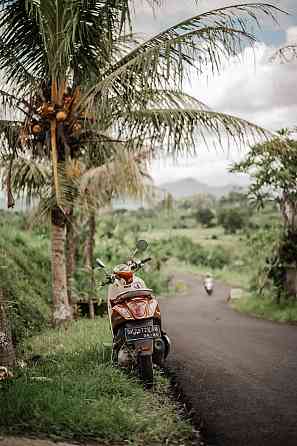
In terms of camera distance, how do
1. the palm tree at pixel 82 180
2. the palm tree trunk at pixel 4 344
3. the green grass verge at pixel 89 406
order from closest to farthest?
the green grass verge at pixel 89 406
the palm tree trunk at pixel 4 344
the palm tree at pixel 82 180

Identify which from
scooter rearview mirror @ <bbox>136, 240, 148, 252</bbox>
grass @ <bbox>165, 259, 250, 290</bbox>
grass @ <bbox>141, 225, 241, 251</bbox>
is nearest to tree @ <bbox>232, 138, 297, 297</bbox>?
A: scooter rearview mirror @ <bbox>136, 240, 148, 252</bbox>

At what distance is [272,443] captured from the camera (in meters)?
4.23

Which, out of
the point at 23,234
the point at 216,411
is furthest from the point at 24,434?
the point at 23,234

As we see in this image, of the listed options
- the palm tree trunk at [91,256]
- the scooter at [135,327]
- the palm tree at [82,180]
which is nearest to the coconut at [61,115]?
the palm tree at [82,180]

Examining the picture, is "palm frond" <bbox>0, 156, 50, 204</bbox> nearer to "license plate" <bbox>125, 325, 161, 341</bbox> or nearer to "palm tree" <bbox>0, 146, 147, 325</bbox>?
"palm tree" <bbox>0, 146, 147, 325</bbox>

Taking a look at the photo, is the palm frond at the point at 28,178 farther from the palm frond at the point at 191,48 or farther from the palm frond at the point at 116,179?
the palm frond at the point at 191,48

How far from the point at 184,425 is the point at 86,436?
0.84m

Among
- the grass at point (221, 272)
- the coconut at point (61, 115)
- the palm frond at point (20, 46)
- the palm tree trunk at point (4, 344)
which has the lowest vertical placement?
the grass at point (221, 272)

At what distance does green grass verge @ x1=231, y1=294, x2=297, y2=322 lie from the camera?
11.6m

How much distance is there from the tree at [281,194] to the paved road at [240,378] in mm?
1904

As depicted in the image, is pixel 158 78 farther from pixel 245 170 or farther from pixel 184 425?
pixel 245 170

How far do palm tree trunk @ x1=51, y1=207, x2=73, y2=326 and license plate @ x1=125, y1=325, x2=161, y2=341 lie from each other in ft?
15.4

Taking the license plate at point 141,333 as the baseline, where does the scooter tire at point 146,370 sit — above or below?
below

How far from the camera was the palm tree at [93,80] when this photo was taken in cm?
761
